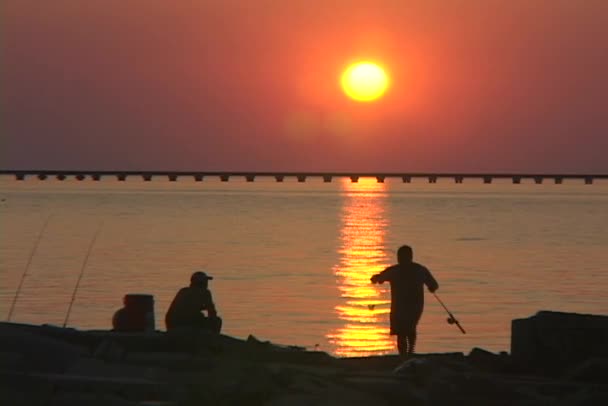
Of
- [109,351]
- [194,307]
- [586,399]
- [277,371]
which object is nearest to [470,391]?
[586,399]

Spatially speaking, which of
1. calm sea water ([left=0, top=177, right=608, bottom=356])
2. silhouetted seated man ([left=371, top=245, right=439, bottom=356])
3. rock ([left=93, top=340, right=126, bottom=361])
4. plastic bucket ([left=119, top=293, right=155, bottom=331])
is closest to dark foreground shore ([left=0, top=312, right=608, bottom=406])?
rock ([left=93, top=340, right=126, bottom=361])

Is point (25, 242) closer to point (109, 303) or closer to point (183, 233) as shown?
point (183, 233)

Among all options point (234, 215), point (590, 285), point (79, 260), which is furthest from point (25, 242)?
point (234, 215)

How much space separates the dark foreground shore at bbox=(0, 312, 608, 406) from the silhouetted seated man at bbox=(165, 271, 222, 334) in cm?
80

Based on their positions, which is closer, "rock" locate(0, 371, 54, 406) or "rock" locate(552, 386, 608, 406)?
"rock" locate(0, 371, 54, 406)

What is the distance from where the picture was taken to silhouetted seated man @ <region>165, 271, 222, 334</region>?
17609 mm

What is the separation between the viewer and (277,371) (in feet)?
46.9

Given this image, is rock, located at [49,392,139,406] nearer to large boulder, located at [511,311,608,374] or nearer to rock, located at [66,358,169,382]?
rock, located at [66,358,169,382]

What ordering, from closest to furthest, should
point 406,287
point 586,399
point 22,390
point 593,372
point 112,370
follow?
1. point 22,390
2. point 586,399
3. point 112,370
4. point 593,372
5. point 406,287

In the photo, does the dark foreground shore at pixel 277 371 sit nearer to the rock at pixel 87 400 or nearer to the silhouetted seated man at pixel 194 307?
the rock at pixel 87 400

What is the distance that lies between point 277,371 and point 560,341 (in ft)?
13.4

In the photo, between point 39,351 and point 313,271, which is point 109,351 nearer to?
point 39,351

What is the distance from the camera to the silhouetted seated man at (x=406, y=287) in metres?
17.5

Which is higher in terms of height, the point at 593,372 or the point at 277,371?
the point at 593,372
